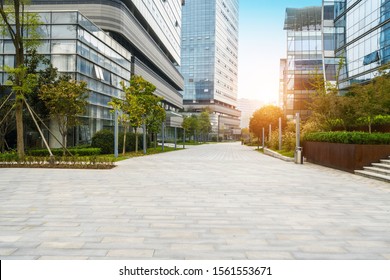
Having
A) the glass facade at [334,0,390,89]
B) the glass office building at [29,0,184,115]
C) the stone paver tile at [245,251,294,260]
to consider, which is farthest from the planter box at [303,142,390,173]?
the glass office building at [29,0,184,115]

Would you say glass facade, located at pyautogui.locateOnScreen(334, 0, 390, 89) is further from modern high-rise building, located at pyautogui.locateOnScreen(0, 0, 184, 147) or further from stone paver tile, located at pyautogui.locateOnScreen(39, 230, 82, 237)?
stone paver tile, located at pyautogui.locateOnScreen(39, 230, 82, 237)

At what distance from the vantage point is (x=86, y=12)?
37531 millimetres

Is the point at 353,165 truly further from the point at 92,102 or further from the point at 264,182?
the point at 92,102

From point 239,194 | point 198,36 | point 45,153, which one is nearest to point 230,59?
point 198,36

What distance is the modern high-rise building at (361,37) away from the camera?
3422cm

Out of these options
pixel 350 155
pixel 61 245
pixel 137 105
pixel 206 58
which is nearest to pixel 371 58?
pixel 137 105

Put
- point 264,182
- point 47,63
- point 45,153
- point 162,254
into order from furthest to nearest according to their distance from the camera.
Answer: point 47,63 < point 45,153 < point 264,182 < point 162,254

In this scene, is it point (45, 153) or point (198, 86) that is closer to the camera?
point (45, 153)

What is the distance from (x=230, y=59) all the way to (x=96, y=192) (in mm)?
147307

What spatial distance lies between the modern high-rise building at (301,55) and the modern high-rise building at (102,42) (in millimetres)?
23046

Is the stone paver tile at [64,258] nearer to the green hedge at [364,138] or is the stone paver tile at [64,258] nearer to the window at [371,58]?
the green hedge at [364,138]

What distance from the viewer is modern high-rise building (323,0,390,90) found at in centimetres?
3422

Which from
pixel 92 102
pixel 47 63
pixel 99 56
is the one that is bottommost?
pixel 92 102

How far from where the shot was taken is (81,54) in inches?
1073
